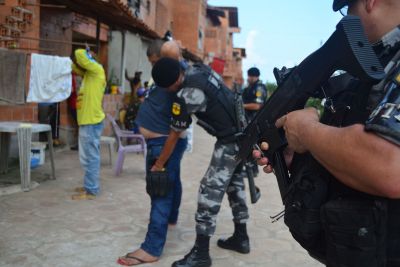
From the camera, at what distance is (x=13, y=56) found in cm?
533

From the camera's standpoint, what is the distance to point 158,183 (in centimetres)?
323

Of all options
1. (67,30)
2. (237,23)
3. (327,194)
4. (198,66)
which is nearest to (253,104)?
(198,66)

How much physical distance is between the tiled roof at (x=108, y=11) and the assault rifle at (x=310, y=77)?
526cm

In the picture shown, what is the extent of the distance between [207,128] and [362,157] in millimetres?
2236

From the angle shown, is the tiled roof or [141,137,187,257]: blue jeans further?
the tiled roof

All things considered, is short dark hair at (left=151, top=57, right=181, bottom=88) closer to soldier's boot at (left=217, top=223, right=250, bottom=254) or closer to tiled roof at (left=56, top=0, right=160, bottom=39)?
soldier's boot at (left=217, top=223, right=250, bottom=254)

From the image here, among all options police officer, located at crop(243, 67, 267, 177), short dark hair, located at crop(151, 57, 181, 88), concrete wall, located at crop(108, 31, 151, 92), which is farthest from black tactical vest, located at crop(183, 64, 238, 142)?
concrete wall, located at crop(108, 31, 151, 92)

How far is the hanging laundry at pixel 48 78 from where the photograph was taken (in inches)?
241

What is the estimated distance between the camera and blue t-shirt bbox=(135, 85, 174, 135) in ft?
11.3

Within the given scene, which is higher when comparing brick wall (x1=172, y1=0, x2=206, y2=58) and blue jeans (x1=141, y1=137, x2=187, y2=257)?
brick wall (x1=172, y1=0, x2=206, y2=58)

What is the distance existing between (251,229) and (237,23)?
4725cm

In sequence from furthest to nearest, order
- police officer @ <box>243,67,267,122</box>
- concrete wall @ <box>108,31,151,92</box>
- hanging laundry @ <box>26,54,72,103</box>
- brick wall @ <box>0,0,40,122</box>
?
concrete wall @ <box>108,31,151,92</box>, police officer @ <box>243,67,267,122</box>, hanging laundry @ <box>26,54,72,103</box>, brick wall @ <box>0,0,40,122</box>

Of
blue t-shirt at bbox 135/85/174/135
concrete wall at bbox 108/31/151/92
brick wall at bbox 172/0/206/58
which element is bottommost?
blue t-shirt at bbox 135/85/174/135

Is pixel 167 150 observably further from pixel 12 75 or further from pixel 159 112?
pixel 12 75
